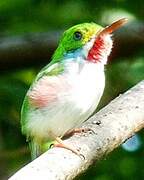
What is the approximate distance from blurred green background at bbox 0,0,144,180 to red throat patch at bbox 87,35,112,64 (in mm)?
1128

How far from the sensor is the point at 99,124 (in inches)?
111

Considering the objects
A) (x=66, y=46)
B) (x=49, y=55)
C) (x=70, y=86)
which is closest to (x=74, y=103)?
(x=70, y=86)

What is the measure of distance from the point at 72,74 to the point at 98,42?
0.16 meters

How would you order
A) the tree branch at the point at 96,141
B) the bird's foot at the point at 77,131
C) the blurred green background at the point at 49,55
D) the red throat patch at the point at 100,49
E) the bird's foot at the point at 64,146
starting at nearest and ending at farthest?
the tree branch at the point at 96,141
the bird's foot at the point at 64,146
the bird's foot at the point at 77,131
the red throat patch at the point at 100,49
the blurred green background at the point at 49,55

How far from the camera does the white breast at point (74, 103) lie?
9.14ft

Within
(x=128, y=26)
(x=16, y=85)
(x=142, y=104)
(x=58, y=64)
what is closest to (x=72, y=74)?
(x=58, y=64)

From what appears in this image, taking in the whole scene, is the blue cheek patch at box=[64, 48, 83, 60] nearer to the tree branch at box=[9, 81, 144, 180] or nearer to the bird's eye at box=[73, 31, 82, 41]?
the bird's eye at box=[73, 31, 82, 41]

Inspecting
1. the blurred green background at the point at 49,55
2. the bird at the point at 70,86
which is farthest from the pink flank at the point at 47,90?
the blurred green background at the point at 49,55

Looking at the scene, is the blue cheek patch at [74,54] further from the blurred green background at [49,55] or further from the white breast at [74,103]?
the blurred green background at [49,55]

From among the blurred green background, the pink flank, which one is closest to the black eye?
the pink flank

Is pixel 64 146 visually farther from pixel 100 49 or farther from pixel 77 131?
pixel 100 49

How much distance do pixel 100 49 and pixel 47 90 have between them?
9.5 inches

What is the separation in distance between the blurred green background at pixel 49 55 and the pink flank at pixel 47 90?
102 centimetres

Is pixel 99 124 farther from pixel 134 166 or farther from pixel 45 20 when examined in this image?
pixel 45 20
